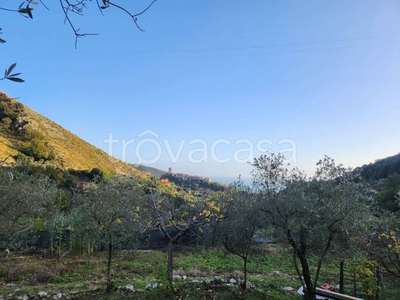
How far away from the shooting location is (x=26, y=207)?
8242 millimetres

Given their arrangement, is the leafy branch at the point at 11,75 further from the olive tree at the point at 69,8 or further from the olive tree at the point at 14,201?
the olive tree at the point at 14,201

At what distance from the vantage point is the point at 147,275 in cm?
1034

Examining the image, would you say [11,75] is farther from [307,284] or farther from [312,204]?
[307,284]

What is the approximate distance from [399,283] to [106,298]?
11652 millimetres

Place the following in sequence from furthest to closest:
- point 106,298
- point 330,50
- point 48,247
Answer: point 48,247, point 330,50, point 106,298

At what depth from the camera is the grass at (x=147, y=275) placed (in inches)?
284

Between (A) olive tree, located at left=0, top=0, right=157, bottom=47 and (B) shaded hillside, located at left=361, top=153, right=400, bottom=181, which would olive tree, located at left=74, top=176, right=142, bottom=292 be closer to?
(A) olive tree, located at left=0, top=0, right=157, bottom=47

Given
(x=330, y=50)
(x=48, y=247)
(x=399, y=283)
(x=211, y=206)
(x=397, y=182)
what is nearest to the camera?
(x=211, y=206)

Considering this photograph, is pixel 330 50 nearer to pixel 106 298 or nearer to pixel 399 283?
pixel 399 283

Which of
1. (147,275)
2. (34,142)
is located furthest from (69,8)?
(34,142)

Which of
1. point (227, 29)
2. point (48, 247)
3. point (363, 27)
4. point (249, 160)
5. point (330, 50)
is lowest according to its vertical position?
point (48, 247)

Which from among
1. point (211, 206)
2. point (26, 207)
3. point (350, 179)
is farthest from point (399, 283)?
point (26, 207)

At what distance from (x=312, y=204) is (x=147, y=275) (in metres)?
7.83

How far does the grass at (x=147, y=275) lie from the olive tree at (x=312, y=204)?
1.67m
